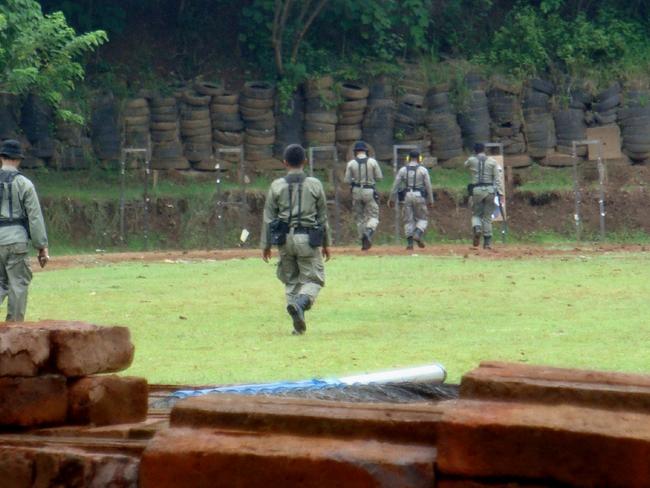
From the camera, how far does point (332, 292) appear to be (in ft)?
60.1

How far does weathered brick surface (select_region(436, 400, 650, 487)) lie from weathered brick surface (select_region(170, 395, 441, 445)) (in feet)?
0.72

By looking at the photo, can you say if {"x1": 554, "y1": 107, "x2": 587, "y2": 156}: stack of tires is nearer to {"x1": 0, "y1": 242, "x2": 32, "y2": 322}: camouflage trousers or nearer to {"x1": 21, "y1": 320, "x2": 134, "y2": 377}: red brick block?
{"x1": 0, "y1": 242, "x2": 32, "y2": 322}: camouflage trousers

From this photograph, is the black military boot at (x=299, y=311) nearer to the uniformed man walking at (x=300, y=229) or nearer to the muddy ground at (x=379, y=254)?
the uniformed man walking at (x=300, y=229)

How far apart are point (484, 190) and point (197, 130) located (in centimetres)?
1040

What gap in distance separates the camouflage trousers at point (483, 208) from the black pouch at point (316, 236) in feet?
46.9

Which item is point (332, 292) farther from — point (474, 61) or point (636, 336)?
point (474, 61)

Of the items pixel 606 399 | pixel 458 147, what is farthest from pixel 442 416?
pixel 458 147

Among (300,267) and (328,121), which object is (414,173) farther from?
(300,267)

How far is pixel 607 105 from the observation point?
37.3m

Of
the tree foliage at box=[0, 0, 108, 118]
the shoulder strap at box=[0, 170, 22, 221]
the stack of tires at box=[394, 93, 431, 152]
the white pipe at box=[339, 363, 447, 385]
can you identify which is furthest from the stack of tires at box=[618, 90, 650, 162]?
the white pipe at box=[339, 363, 447, 385]

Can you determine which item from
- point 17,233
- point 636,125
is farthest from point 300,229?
point 636,125

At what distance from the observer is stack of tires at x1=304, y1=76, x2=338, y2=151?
3616 centimetres

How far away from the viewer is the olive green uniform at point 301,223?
13.7m

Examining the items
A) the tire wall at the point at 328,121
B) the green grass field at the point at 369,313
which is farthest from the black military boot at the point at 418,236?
the tire wall at the point at 328,121
